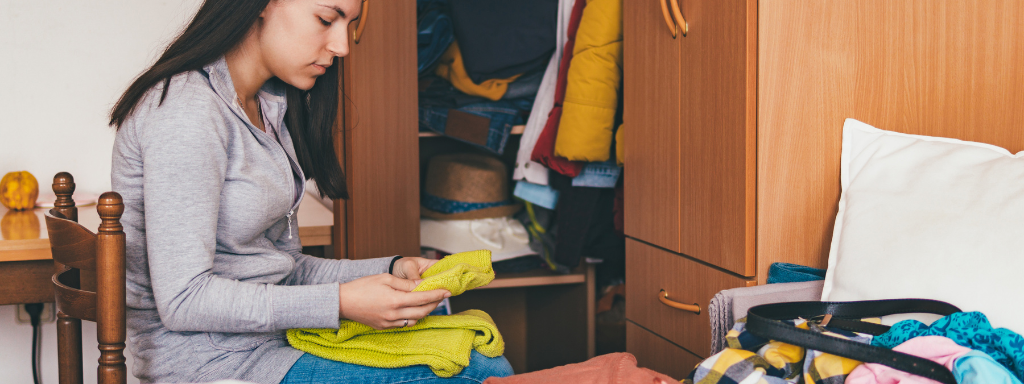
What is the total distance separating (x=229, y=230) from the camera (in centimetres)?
89

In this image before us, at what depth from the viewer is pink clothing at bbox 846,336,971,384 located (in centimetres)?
62

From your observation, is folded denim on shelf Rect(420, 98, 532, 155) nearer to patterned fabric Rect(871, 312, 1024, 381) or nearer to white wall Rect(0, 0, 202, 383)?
white wall Rect(0, 0, 202, 383)

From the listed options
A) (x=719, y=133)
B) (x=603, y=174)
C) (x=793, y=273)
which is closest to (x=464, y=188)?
(x=603, y=174)

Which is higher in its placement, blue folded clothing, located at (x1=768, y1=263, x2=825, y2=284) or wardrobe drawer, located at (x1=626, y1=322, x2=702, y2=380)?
blue folded clothing, located at (x1=768, y1=263, x2=825, y2=284)

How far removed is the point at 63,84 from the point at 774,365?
1.87 meters

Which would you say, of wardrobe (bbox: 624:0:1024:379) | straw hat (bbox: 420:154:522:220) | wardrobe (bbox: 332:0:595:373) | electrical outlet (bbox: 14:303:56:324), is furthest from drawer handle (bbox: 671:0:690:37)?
electrical outlet (bbox: 14:303:56:324)

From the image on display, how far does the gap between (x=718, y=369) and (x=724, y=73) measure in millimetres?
517

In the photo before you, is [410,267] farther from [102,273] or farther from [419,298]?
[102,273]

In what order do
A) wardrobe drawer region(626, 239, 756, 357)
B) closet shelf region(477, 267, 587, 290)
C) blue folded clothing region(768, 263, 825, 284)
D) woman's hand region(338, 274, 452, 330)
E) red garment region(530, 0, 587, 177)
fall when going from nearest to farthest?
woman's hand region(338, 274, 452, 330), blue folded clothing region(768, 263, 825, 284), wardrobe drawer region(626, 239, 756, 357), red garment region(530, 0, 587, 177), closet shelf region(477, 267, 587, 290)

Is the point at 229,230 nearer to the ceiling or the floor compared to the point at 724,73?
nearer to the floor

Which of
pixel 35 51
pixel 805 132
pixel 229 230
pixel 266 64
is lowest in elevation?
pixel 229 230

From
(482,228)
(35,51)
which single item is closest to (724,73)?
(482,228)

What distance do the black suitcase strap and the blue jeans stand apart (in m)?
0.38

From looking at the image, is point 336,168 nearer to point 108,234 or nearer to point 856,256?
point 108,234
